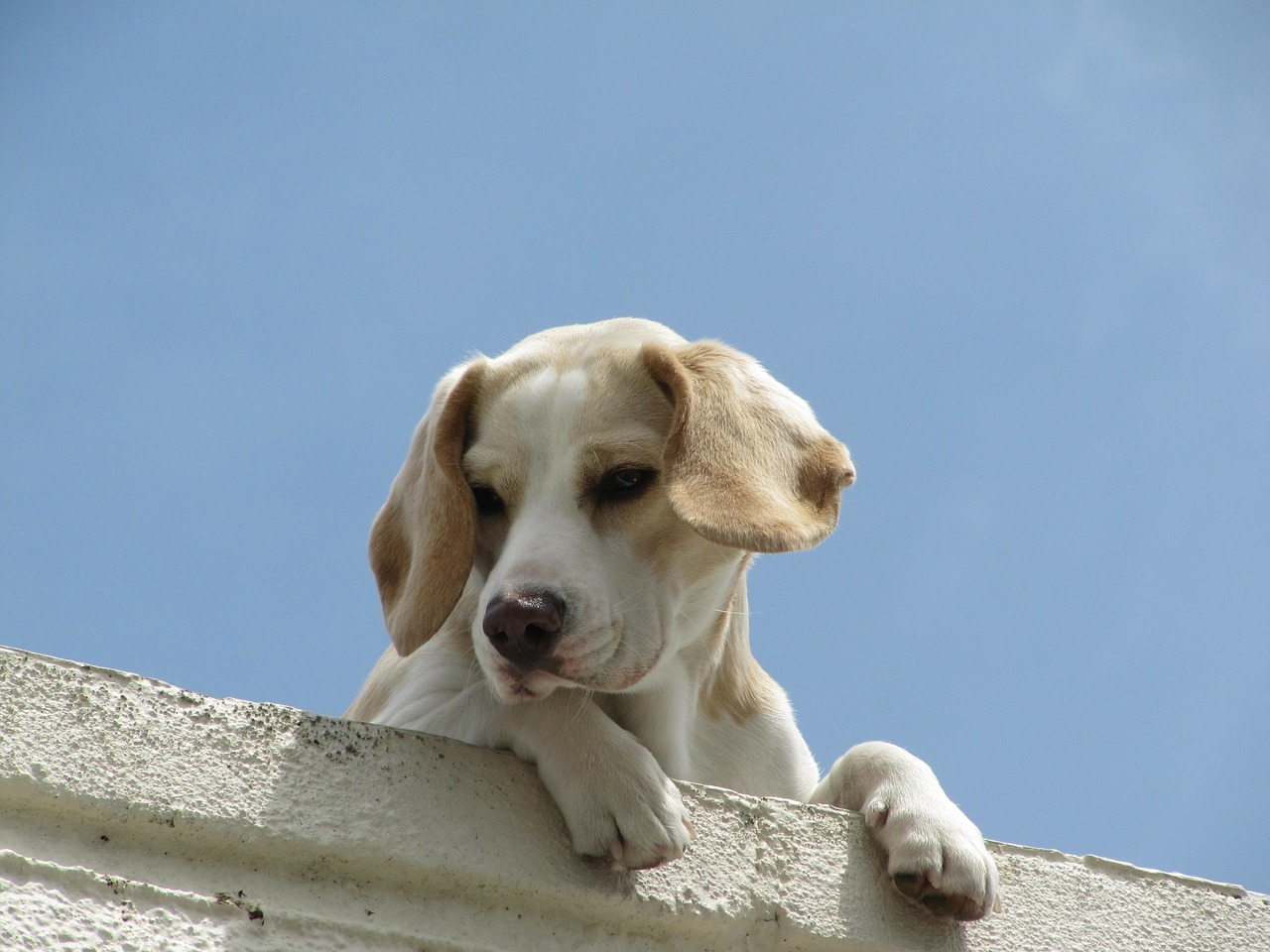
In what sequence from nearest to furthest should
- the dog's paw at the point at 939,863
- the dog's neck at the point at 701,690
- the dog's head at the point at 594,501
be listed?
1. the dog's paw at the point at 939,863
2. the dog's head at the point at 594,501
3. the dog's neck at the point at 701,690

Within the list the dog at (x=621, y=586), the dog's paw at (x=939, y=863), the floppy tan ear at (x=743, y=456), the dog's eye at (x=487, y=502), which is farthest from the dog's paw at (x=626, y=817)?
the dog's eye at (x=487, y=502)

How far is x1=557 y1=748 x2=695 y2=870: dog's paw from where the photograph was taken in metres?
2.21

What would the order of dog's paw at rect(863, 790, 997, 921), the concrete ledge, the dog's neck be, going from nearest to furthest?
the concrete ledge → dog's paw at rect(863, 790, 997, 921) → the dog's neck

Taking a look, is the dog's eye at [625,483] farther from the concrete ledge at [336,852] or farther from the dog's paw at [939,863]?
the dog's paw at [939,863]

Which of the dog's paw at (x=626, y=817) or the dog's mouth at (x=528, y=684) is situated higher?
the dog's mouth at (x=528, y=684)

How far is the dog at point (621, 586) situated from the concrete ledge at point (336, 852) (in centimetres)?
10

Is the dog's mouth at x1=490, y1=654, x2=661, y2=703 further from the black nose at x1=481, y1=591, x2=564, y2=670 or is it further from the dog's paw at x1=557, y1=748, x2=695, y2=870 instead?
the dog's paw at x1=557, y1=748, x2=695, y2=870

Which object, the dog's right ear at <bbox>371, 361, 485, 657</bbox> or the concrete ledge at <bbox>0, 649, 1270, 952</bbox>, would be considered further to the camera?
the dog's right ear at <bbox>371, 361, 485, 657</bbox>

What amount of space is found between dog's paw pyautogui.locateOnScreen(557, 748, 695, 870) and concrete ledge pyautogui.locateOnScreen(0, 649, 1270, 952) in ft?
0.13

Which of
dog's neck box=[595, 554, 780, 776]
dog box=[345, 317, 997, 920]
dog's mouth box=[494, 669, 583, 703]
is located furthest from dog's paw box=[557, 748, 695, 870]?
dog's neck box=[595, 554, 780, 776]

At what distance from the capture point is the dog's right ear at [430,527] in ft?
9.84

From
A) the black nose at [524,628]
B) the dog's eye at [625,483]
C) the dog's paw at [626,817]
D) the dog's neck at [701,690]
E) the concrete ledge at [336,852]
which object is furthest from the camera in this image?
the dog's neck at [701,690]

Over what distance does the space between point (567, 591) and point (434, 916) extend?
75 centimetres

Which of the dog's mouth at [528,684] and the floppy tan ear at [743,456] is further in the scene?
the floppy tan ear at [743,456]
